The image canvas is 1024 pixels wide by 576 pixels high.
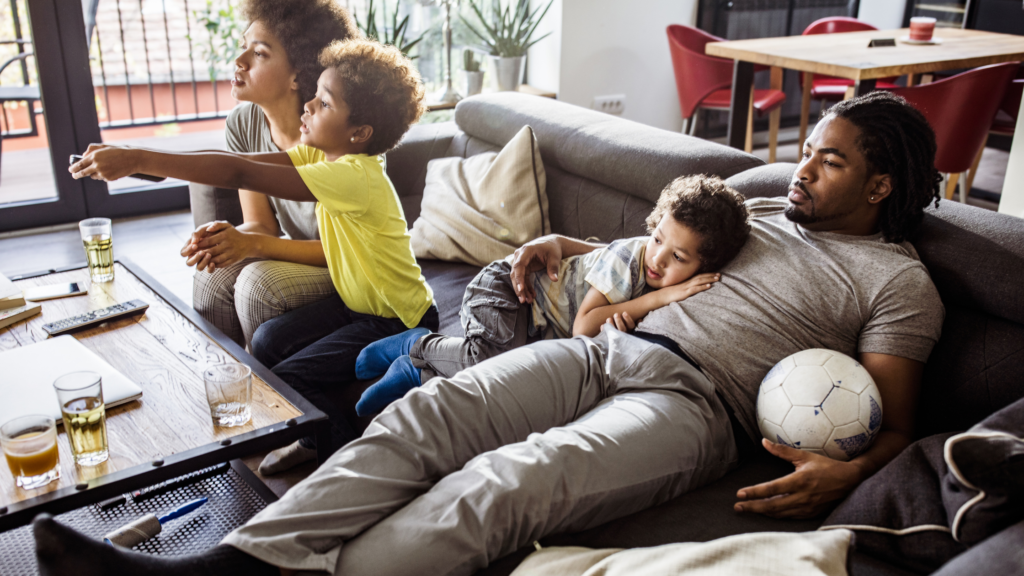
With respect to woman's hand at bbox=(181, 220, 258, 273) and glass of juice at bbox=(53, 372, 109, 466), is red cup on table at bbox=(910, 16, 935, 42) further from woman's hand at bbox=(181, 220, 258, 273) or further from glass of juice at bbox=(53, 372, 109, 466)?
glass of juice at bbox=(53, 372, 109, 466)

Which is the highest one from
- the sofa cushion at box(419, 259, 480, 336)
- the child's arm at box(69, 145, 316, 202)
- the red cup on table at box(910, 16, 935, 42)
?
the red cup on table at box(910, 16, 935, 42)

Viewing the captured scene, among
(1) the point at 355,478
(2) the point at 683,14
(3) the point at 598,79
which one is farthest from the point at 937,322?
(2) the point at 683,14

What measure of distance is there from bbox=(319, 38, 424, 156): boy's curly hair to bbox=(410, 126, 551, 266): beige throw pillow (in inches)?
19.1

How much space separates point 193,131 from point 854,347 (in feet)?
15.8

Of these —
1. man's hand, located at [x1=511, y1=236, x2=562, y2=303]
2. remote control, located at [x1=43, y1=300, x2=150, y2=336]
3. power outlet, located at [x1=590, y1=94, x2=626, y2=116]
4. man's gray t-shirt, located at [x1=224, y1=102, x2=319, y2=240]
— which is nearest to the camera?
remote control, located at [x1=43, y1=300, x2=150, y2=336]

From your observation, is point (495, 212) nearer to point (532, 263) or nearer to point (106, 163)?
point (532, 263)

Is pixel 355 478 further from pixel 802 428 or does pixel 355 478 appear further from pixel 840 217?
pixel 840 217

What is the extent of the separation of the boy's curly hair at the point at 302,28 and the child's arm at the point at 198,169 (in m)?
0.50

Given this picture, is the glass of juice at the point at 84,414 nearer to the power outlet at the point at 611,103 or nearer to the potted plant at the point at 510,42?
the potted plant at the point at 510,42

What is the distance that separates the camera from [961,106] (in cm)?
332

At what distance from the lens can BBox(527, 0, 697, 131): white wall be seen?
4.57 meters

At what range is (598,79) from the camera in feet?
15.7

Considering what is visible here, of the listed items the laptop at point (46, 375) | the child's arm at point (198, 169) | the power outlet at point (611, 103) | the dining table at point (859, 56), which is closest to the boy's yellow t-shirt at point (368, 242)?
the child's arm at point (198, 169)

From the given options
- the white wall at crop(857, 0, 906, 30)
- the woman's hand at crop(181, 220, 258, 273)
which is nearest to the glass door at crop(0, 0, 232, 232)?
the woman's hand at crop(181, 220, 258, 273)
